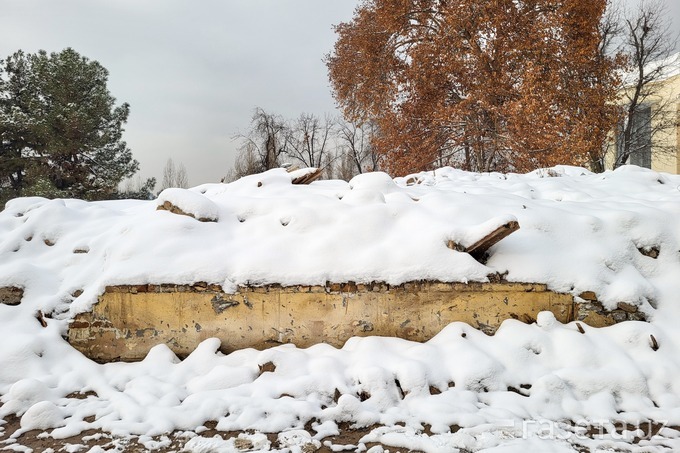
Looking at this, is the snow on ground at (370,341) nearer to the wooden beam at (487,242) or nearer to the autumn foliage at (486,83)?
the wooden beam at (487,242)

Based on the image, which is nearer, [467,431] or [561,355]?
[467,431]

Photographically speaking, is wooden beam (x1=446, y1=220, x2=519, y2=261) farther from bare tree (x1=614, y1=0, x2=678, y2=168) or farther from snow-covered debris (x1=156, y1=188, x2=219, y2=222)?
bare tree (x1=614, y1=0, x2=678, y2=168)

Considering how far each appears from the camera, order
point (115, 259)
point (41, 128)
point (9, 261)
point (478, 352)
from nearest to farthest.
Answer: point (478, 352), point (115, 259), point (9, 261), point (41, 128)

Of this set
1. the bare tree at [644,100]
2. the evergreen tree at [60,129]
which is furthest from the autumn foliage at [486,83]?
the evergreen tree at [60,129]

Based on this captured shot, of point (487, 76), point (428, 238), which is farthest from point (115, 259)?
point (487, 76)

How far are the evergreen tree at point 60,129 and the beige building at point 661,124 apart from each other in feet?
75.0

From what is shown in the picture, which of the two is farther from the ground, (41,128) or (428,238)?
(41,128)

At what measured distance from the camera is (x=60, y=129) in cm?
1756

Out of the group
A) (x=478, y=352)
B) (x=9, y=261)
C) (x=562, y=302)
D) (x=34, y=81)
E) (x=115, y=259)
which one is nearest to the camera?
(x=478, y=352)

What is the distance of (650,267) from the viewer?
4.00m

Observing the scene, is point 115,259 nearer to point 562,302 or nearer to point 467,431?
point 467,431

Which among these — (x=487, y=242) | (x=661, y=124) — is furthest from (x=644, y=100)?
(x=487, y=242)

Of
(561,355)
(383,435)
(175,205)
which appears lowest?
(383,435)

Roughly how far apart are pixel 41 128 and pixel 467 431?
20.5 m
